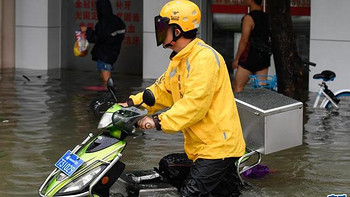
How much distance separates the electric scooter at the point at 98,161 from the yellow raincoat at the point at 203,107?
233mm

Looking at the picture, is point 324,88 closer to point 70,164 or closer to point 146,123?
point 146,123

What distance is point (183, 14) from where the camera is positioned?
597 centimetres

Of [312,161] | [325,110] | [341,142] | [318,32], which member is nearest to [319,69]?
[318,32]

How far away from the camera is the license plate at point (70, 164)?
5758 millimetres

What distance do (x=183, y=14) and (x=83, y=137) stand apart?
4.00m

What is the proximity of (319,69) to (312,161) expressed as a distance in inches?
212

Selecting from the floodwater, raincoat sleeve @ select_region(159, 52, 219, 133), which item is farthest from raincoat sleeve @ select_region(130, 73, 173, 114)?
the floodwater

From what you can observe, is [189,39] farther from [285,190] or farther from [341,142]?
[341,142]

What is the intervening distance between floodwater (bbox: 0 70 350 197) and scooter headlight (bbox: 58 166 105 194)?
1.39 m

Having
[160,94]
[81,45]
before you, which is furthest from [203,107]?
[81,45]

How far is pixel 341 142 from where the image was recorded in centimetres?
943

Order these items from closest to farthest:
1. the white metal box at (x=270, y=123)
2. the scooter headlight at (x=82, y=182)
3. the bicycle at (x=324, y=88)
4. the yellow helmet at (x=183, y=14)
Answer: the scooter headlight at (x=82, y=182)
the yellow helmet at (x=183, y=14)
the white metal box at (x=270, y=123)
the bicycle at (x=324, y=88)

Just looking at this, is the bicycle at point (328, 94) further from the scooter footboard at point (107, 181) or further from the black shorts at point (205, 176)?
the scooter footboard at point (107, 181)

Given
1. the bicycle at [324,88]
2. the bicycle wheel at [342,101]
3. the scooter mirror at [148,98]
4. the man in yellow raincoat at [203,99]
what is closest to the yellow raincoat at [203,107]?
the man in yellow raincoat at [203,99]
